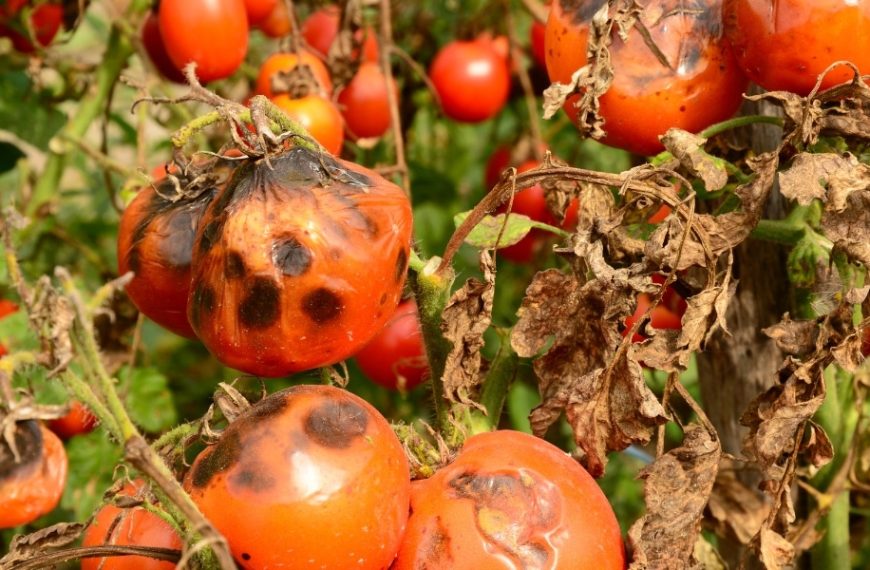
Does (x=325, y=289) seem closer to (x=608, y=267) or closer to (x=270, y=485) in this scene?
(x=270, y=485)

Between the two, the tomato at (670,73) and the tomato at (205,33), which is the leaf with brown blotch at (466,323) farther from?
the tomato at (205,33)

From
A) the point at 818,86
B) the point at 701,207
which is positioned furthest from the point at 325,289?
the point at 701,207

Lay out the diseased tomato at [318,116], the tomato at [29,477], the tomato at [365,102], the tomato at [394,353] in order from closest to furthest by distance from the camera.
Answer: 1. the tomato at [29,477]
2. the diseased tomato at [318,116]
3. the tomato at [394,353]
4. the tomato at [365,102]

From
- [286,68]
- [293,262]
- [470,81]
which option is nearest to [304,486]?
[293,262]

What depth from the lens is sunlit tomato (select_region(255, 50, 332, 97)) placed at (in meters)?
1.63

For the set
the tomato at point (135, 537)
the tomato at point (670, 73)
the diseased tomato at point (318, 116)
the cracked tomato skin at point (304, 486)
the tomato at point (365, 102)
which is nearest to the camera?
the cracked tomato skin at point (304, 486)

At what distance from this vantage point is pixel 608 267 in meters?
1.00

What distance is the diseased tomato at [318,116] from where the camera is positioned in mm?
1533

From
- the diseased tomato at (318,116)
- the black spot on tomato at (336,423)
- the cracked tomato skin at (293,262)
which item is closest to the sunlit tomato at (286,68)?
the diseased tomato at (318,116)

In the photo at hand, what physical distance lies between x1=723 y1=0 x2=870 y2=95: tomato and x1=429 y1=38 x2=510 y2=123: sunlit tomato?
1110 mm

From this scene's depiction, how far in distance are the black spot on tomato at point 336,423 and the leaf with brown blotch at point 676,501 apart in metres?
0.26

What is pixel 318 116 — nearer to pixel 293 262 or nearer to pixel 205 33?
pixel 205 33

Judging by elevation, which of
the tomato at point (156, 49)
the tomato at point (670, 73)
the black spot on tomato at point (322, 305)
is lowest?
the tomato at point (156, 49)

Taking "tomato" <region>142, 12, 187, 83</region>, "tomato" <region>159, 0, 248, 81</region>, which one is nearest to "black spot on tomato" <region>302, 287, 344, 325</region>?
"tomato" <region>159, 0, 248, 81</region>
